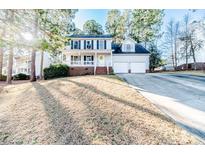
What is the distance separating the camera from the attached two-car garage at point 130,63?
44.6 feet

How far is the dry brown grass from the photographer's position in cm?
338

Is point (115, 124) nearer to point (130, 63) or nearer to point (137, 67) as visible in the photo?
point (137, 67)

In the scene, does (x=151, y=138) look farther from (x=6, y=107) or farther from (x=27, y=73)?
(x=27, y=73)

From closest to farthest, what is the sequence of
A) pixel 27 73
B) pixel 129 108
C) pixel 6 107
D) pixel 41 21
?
1. pixel 129 108
2. pixel 6 107
3. pixel 41 21
4. pixel 27 73

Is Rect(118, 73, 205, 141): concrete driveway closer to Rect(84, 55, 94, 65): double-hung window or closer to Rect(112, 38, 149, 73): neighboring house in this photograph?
Rect(112, 38, 149, 73): neighboring house

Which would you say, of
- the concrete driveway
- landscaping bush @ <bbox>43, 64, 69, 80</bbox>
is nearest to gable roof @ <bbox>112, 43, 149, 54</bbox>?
landscaping bush @ <bbox>43, 64, 69, 80</bbox>

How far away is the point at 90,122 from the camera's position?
3779 mm

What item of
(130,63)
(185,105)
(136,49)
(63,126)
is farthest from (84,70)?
(63,126)

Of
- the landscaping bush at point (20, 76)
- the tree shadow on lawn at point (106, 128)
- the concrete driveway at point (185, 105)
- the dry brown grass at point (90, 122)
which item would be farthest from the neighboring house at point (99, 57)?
the tree shadow on lawn at point (106, 128)

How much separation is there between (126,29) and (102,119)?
8.82 metres

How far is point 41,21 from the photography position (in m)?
6.43

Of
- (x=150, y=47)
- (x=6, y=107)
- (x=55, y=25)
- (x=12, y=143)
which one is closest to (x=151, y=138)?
(x=12, y=143)

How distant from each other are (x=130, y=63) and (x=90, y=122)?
10.4 meters
